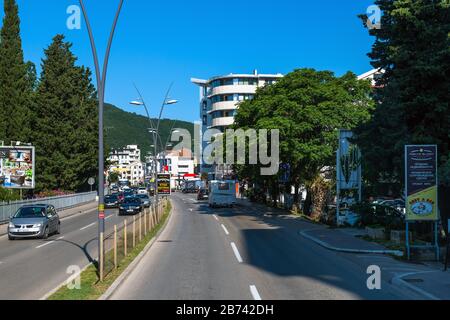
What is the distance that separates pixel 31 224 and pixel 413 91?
17.8 metres

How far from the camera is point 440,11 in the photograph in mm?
20812

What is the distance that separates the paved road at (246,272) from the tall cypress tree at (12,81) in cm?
3984

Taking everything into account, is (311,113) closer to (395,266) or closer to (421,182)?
(421,182)

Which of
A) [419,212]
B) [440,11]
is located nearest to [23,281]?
[419,212]

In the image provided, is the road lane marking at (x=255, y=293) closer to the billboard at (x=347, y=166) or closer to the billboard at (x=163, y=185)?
the billboard at (x=347, y=166)

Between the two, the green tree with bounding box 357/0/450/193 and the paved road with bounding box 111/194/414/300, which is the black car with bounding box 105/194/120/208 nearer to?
the paved road with bounding box 111/194/414/300

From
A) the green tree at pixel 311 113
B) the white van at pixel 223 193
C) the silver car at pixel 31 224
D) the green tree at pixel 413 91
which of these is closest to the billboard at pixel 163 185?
the green tree at pixel 311 113

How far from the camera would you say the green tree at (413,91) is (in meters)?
20.2

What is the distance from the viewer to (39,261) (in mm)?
17859

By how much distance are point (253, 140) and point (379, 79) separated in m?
17.4

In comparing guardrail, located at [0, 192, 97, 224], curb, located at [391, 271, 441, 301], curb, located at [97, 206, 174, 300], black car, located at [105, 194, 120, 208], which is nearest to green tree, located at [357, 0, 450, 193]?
curb, located at [391, 271, 441, 301]

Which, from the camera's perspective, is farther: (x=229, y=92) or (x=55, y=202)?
(x=229, y=92)

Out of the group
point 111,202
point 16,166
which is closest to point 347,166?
point 16,166
